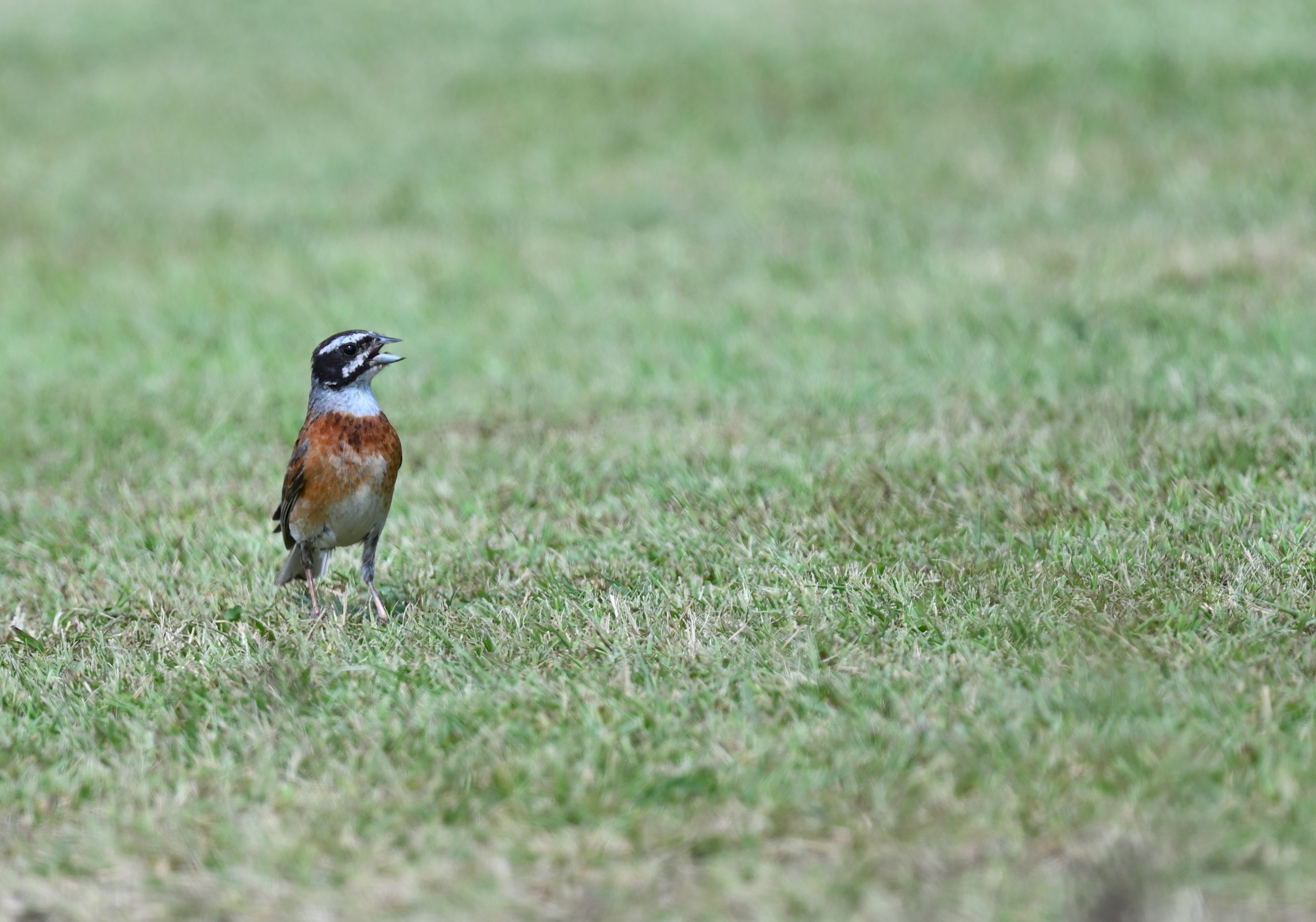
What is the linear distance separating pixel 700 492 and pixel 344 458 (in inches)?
70.3

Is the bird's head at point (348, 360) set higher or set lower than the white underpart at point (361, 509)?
higher

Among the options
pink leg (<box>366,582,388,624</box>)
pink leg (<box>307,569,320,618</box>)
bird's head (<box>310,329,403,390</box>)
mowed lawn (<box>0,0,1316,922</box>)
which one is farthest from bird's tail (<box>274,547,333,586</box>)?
bird's head (<box>310,329,403,390</box>)

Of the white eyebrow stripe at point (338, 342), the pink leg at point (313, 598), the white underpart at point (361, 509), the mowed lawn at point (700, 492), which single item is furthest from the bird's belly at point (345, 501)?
the white eyebrow stripe at point (338, 342)

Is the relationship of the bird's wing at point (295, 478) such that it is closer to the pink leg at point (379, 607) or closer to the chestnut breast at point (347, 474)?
the chestnut breast at point (347, 474)

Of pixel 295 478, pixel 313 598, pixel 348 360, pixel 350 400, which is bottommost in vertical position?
pixel 313 598

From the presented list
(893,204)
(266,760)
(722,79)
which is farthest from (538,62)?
(266,760)

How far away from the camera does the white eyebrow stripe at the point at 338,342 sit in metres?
5.55

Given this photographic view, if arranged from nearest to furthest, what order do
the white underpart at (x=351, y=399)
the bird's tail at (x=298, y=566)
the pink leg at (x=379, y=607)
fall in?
the pink leg at (x=379, y=607), the white underpart at (x=351, y=399), the bird's tail at (x=298, y=566)

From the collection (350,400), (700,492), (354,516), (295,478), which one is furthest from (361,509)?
(700,492)

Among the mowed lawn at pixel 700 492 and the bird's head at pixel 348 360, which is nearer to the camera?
the mowed lawn at pixel 700 492

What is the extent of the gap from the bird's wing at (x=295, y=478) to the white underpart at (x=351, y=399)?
0.42 ft

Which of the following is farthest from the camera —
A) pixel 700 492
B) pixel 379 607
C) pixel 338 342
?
pixel 700 492

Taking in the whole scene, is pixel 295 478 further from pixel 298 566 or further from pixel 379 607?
pixel 379 607

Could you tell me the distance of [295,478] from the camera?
5574 millimetres
